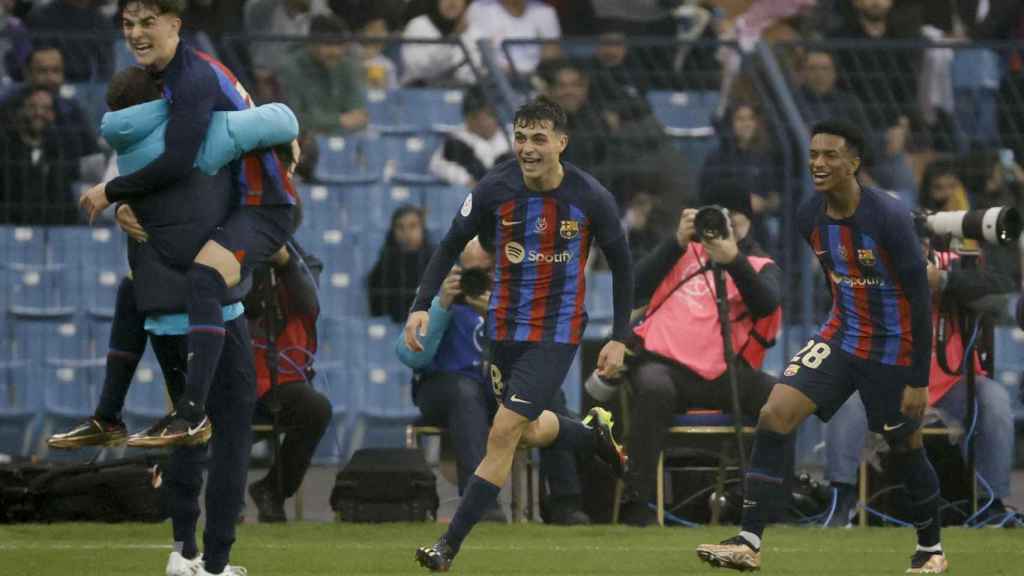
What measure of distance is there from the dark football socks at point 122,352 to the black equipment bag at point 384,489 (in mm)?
2641

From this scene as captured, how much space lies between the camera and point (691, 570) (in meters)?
8.70

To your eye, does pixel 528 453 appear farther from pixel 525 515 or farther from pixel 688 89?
pixel 688 89

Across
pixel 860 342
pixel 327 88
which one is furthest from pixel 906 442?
pixel 327 88

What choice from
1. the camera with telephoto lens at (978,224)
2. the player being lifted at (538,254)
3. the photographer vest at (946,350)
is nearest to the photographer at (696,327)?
the photographer vest at (946,350)

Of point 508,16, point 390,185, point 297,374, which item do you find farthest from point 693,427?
point 508,16

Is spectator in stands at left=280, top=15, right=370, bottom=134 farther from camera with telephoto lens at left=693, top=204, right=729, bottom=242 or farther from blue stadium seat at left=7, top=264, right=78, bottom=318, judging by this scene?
camera with telephoto lens at left=693, top=204, right=729, bottom=242

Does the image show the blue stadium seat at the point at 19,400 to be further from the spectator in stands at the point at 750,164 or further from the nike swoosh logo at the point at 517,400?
the nike swoosh logo at the point at 517,400

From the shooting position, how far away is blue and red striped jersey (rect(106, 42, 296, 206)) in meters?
7.46

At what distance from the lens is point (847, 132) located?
8.48 m

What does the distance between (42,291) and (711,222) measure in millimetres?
4372

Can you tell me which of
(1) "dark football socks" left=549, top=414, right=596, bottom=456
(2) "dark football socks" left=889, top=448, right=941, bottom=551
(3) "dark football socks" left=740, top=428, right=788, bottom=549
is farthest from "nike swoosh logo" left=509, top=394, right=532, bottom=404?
(2) "dark football socks" left=889, top=448, right=941, bottom=551

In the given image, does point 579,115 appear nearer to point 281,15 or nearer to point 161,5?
point 281,15

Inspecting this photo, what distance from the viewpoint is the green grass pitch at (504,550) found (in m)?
8.70

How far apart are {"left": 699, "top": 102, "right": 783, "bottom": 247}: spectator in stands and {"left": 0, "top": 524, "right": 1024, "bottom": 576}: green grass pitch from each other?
2606mm
